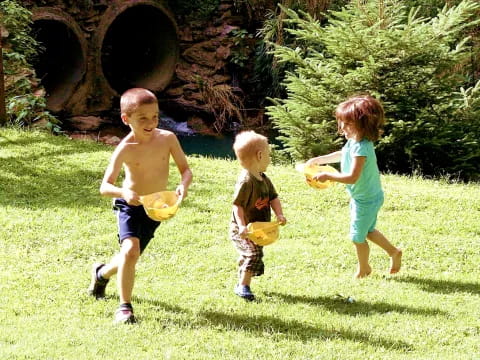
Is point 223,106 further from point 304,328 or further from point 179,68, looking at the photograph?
point 304,328

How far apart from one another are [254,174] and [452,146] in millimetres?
5158

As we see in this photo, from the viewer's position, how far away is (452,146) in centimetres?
847

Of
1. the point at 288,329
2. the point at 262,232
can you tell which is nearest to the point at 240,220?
the point at 262,232

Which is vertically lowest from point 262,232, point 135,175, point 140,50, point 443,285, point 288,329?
point 288,329

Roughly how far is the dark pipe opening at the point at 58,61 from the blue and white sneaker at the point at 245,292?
8.91 meters

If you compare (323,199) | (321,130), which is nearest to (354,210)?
(323,199)

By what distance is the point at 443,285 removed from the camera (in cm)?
427

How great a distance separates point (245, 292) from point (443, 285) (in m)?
1.20

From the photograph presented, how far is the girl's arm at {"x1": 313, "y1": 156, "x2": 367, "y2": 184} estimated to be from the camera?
409cm

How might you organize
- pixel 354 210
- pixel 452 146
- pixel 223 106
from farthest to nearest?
pixel 223 106, pixel 452 146, pixel 354 210

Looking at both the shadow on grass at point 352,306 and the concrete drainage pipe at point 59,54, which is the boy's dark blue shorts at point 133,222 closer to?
the shadow on grass at point 352,306

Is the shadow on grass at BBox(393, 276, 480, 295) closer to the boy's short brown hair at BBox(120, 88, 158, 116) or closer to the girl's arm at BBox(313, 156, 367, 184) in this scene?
the girl's arm at BBox(313, 156, 367, 184)

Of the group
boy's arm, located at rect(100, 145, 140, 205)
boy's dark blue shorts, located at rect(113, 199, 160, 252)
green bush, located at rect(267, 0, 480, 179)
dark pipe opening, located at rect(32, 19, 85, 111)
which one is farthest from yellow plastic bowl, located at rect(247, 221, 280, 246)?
dark pipe opening, located at rect(32, 19, 85, 111)

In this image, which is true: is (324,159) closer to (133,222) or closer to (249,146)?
(249,146)
